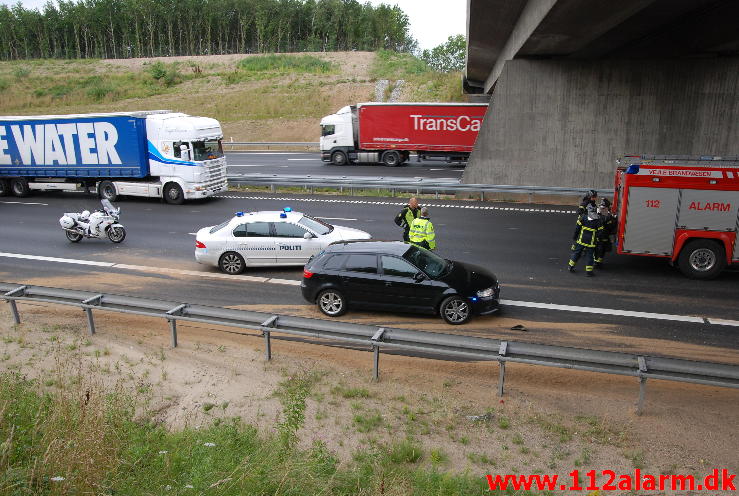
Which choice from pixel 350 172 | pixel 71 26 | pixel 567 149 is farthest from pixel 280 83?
pixel 71 26

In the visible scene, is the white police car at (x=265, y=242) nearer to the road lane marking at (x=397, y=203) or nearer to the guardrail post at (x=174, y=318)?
the guardrail post at (x=174, y=318)

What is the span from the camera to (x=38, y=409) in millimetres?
7113

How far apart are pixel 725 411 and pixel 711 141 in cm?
1723

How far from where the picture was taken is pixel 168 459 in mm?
6125

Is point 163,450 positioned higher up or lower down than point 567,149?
lower down

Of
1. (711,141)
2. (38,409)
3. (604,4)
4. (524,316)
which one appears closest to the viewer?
(38,409)

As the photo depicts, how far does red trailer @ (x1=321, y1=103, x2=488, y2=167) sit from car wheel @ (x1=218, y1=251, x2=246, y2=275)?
21389 millimetres

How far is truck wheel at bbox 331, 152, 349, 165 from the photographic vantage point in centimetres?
3659

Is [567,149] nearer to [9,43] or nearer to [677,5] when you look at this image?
[677,5]

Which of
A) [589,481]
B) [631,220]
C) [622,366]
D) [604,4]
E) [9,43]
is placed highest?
[9,43]

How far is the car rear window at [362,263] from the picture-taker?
11.5m

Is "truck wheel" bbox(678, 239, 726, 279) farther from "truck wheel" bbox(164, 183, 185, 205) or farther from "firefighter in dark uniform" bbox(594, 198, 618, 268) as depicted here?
"truck wheel" bbox(164, 183, 185, 205)

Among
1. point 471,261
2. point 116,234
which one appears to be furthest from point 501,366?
point 116,234

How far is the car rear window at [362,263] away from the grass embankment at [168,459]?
4.26 meters
